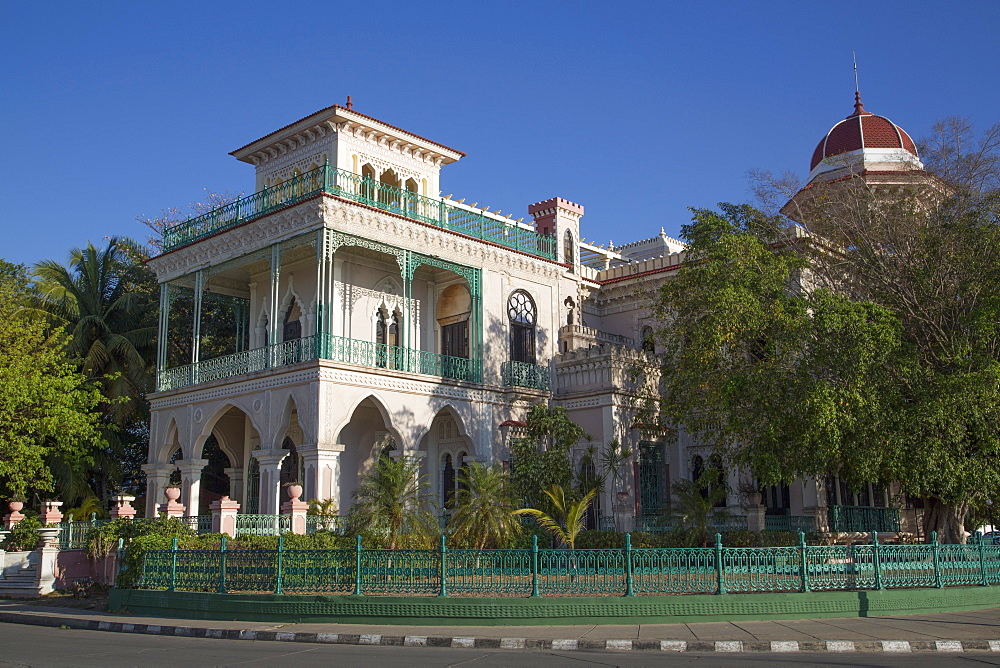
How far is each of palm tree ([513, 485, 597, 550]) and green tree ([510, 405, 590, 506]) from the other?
0.50m

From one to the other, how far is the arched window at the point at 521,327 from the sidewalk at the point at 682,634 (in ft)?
42.8

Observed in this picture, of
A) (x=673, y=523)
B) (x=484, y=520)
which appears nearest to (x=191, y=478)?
(x=484, y=520)

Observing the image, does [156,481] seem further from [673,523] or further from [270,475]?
[673,523]

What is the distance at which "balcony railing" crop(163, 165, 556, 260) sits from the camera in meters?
22.2

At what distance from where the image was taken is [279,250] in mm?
22203

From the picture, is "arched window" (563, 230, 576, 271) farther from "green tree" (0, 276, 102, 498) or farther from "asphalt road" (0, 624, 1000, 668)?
"asphalt road" (0, 624, 1000, 668)

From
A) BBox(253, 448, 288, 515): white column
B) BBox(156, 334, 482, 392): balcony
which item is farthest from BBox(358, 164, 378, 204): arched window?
BBox(253, 448, 288, 515): white column

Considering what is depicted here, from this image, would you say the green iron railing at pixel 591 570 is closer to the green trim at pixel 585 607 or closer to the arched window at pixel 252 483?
the green trim at pixel 585 607

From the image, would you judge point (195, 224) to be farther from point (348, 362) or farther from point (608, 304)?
point (608, 304)

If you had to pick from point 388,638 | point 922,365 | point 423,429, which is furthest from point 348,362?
point 922,365

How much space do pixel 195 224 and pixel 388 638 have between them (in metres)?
16.0

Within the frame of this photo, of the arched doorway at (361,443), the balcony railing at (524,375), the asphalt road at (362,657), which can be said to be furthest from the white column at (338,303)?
the asphalt road at (362,657)

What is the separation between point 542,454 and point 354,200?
7.39m

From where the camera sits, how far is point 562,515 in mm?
20094
